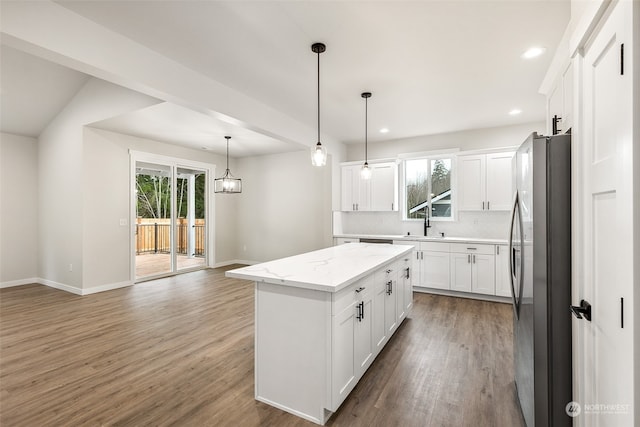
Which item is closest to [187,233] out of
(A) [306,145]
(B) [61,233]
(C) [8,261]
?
(B) [61,233]

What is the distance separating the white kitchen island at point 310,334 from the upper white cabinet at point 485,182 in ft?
10.8

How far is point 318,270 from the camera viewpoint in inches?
87.8

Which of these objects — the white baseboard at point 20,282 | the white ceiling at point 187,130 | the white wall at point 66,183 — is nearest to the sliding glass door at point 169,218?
the white ceiling at point 187,130

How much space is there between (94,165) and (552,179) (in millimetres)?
6018

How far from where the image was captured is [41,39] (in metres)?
2.06

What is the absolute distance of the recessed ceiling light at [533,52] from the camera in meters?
2.66

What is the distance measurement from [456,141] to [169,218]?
234 inches

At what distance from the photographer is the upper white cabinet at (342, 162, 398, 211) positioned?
5.55 meters

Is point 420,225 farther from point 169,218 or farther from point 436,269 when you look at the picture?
point 169,218

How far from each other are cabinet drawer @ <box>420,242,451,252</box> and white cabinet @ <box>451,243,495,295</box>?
0.09 meters

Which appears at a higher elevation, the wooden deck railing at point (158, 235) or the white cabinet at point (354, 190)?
the white cabinet at point (354, 190)

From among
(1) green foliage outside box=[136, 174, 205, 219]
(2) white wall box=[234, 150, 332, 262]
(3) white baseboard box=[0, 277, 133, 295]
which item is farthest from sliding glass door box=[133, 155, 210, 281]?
(2) white wall box=[234, 150, 332, 262]

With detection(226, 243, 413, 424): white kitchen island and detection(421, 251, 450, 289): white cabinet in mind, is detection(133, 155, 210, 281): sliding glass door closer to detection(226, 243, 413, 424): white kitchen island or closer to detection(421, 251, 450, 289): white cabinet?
detection(226, 243, 413, 424): white kitchen island

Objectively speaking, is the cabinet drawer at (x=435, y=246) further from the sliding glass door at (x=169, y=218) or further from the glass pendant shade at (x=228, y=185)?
the sliding glass door at (x=169, y=218)
